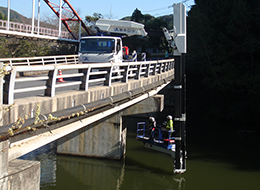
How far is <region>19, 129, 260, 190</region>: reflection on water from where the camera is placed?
45.2 ft

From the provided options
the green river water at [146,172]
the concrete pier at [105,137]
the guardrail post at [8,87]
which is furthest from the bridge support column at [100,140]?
the guardrail post at [8,87]

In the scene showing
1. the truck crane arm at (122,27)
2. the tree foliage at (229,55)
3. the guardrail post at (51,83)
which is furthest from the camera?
the tree foliage at (229,55)

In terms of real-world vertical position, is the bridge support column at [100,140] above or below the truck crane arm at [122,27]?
below

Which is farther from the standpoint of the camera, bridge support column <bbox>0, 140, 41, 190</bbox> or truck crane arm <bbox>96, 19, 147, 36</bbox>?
truck crane arm <bbox>96, 19, 147, 36</bbox>

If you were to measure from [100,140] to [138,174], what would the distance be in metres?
2.81

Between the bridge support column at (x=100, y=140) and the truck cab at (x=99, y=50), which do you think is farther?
the bridge support column at (x=100, y=140)

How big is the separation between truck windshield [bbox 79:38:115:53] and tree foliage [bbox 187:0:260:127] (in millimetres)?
13482

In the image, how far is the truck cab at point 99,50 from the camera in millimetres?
14070

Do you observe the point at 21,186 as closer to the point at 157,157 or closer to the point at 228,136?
the point at 157,157

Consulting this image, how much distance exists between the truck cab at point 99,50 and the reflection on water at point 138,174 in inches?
220

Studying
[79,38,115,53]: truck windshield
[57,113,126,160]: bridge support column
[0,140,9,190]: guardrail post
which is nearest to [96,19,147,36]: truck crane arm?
[79,38,115,53]: truck windshield

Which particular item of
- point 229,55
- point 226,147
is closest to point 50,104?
point 226,147

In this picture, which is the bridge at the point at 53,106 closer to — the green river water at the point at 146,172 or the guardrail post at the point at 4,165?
the guardrail post at the point at 4,165

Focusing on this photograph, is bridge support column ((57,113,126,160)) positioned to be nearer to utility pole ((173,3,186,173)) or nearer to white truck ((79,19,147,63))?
white truck ((79,19,147,63))
